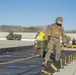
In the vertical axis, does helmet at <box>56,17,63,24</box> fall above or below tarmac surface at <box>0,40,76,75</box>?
above

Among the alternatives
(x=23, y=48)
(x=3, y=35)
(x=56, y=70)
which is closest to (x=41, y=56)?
(x=56, y=70)

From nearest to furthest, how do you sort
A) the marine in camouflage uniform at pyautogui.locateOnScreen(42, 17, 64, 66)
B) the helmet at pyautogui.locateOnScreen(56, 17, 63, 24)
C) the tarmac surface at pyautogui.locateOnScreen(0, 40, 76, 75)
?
the tarmac surface at pyautogui.locateOnScreen(0, 40, 76, 75), the helmet at pyautogui.locateOnScreen(56, 17, 63, 24), the marine in camouflage uniform at pyautogui.locateOnScreen(42, 17, 64, 66)

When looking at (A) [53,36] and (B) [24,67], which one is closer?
(B) [24,67]

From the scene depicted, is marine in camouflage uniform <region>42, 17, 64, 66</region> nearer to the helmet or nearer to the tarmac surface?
the helmet

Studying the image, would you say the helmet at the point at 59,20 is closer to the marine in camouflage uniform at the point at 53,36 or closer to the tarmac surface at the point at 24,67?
the marine in camouflage uniform at the point at 53,36

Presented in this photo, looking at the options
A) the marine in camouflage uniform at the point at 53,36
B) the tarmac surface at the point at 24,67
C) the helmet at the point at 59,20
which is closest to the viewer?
the tarmac surface at the point at 24,67

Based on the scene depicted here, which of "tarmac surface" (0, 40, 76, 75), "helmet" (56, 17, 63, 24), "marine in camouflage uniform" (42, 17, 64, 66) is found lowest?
"tarmac surface" (0, 40, 76, 75)

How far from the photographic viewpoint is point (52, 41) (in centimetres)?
1281

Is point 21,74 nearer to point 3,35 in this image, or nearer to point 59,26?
point 59,26

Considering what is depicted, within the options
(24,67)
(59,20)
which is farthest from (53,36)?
(24,67)

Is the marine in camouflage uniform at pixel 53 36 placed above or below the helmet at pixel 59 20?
below

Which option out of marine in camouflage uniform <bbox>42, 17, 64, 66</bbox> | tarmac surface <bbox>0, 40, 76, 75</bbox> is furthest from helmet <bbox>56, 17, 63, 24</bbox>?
tarmac surface <bbox>0, 40, 76, 75</bbox>

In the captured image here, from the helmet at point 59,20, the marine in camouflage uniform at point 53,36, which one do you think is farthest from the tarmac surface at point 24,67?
the helmet at point 59,20

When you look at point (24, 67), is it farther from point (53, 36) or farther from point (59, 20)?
Answer: point (59, 20)
